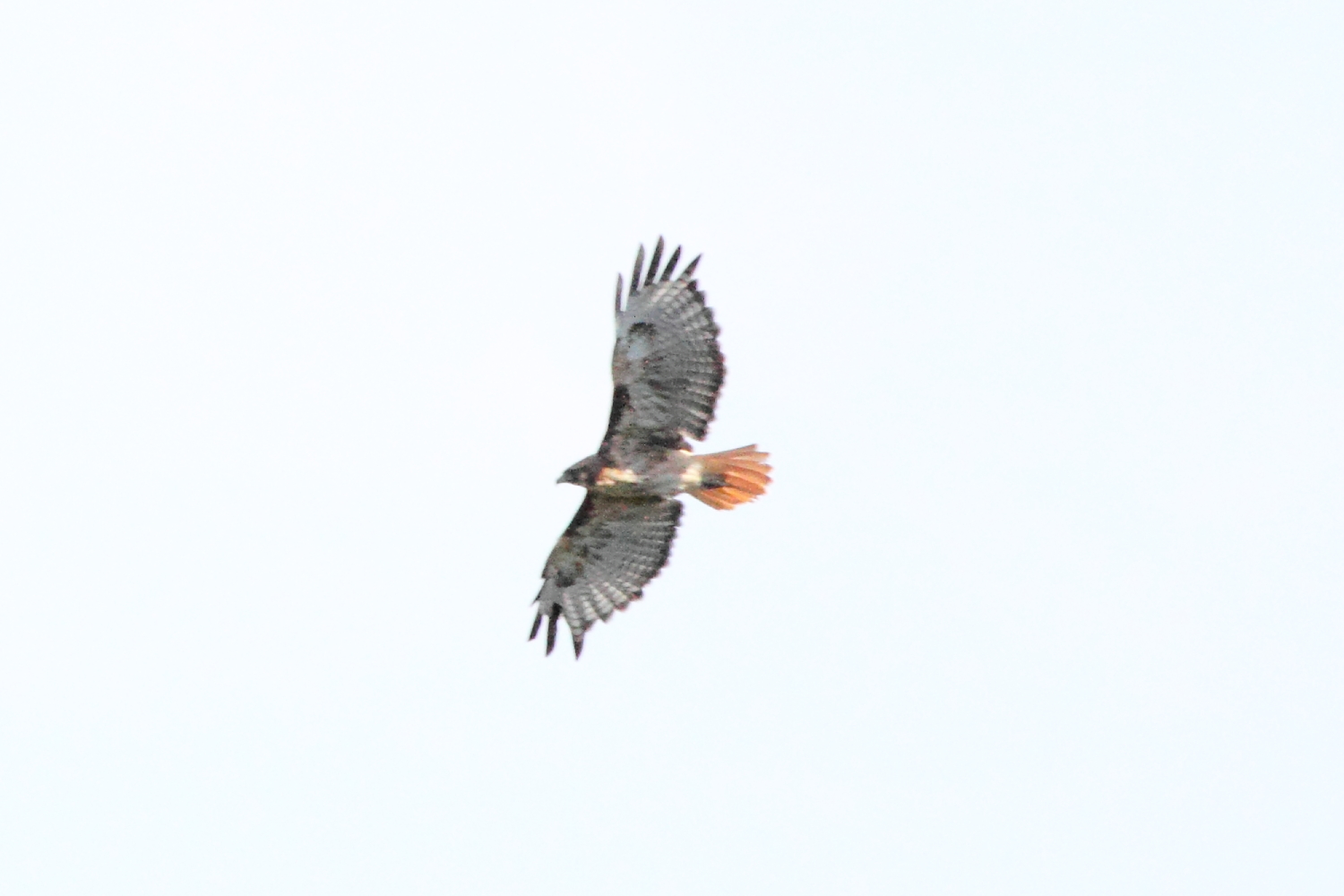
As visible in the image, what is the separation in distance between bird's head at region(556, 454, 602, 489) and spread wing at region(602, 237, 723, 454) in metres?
0.30

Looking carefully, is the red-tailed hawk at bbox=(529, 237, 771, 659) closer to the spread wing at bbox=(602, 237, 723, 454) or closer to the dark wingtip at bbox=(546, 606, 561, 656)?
the spread wing at bbox=(602, 237, 723, 454)

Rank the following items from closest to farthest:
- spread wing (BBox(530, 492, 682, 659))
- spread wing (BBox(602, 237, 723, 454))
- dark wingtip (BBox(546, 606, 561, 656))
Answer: spread wing (BBox(602, 237, 723, 454)), spread wing (BBox(530, 492, 682, 659)), dark wingtip (BBox(546, 606, 561, 656))

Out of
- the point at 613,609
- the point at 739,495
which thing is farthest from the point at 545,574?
the point at 739,495

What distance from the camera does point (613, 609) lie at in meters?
16.2

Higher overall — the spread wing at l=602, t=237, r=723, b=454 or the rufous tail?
the spread wing at l=602, t=237, r=723, b=454

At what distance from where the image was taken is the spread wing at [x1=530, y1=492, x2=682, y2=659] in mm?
15805

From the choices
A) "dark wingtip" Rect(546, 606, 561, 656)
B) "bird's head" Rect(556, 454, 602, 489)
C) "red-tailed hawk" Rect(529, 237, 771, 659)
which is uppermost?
"red-tailed hawk" Rect(529, 237, 771, 659)

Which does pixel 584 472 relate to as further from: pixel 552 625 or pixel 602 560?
pixel 552 625

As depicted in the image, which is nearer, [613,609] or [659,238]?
[659,238]

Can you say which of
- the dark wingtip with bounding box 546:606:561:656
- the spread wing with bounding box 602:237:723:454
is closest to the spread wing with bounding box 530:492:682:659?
the dark wingtip with bounding box 546:606:561:656

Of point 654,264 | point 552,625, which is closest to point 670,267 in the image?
point 654,264

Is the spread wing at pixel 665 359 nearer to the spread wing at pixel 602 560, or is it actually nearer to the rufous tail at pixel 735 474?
the rufous tail at pixel 735 474

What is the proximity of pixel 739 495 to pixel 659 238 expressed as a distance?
184cm

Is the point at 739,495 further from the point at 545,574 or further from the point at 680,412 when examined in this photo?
the point at 545,574
